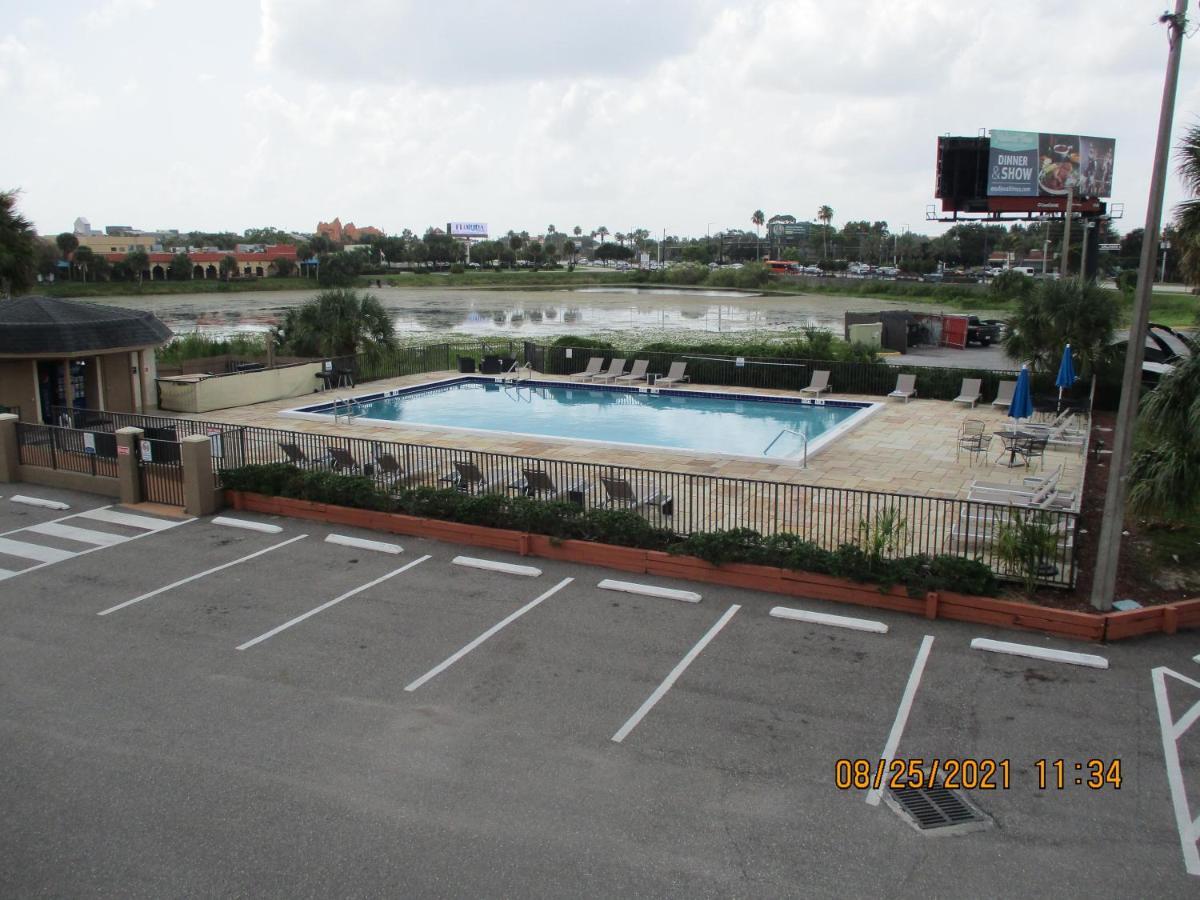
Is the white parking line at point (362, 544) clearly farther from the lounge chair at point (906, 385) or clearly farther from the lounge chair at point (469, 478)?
the lounge chair at point (906, 385)

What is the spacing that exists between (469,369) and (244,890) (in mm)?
26471

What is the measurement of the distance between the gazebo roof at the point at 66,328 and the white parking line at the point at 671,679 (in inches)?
656

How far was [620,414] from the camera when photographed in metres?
25.5

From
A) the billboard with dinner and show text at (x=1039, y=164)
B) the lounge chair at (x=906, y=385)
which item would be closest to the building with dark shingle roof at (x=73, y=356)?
the lounge chair at (x=906, y=385)

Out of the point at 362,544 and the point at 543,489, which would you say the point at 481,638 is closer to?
the point at 362,544

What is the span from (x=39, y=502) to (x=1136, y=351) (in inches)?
633

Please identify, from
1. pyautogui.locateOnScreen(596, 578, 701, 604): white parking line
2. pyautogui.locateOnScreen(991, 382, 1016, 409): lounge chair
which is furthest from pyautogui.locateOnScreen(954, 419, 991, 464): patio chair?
pyautogui.locateOnScreen(596, 578, 701, 604): white parking line

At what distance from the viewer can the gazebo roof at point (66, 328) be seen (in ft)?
66.3

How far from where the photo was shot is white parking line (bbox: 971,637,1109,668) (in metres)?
9.38

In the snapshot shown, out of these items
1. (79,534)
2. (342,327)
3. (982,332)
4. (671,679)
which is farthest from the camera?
(982,332)

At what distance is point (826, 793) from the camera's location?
282 inches

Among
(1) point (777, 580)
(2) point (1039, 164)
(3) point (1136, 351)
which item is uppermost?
(2) point (1039, 164)
